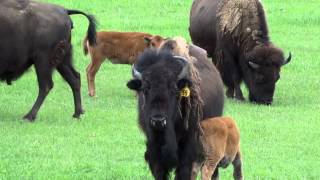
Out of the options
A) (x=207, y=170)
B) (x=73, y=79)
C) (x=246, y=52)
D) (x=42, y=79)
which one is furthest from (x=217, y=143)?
(x=246, y=52)

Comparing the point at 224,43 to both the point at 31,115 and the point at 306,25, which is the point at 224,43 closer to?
the point at 31,115

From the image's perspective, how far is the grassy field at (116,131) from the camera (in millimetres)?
10562

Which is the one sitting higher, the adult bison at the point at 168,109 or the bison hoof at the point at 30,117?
the adult bison at the point at 168,109

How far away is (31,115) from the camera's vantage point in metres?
13.7

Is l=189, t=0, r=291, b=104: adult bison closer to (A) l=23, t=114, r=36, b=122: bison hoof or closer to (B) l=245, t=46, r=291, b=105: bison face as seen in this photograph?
(B) l=245, t=46, r=291, b=105: bison face

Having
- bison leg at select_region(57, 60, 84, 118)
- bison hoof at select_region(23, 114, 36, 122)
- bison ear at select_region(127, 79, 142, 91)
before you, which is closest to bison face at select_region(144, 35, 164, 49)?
bison leg at select_region(57, 60, 84, 118)

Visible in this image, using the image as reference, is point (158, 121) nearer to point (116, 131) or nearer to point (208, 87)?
point (208, 87)

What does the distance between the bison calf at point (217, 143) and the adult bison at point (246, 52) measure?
263 inches

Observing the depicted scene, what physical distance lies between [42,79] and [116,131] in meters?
1.70

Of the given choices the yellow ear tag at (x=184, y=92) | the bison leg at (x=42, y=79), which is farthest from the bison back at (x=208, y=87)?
the bison leg at (x=42, y=79)

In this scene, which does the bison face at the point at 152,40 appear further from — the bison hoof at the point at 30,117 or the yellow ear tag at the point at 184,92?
the yellow ear tag at the point at 184,92

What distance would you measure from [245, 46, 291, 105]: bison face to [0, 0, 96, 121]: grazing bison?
3.56 meters

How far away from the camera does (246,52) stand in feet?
54.6

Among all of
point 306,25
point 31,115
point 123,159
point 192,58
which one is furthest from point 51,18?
point 306,25
